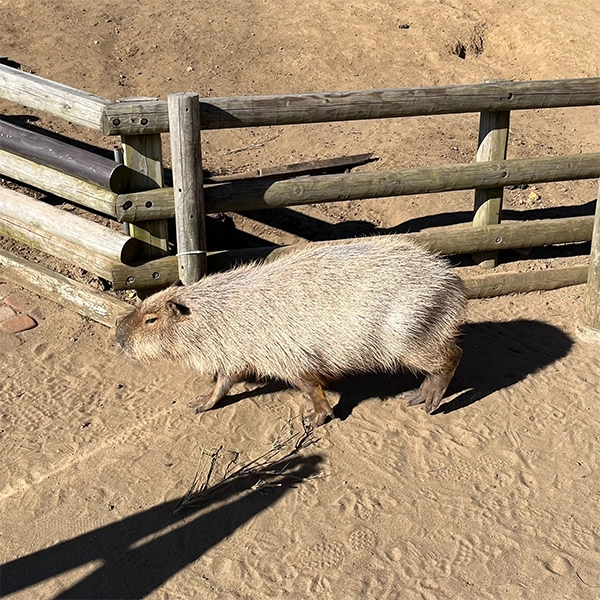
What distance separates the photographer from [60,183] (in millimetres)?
5203

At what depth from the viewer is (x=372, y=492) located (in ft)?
12.8

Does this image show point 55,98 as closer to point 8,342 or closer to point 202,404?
point 8,342

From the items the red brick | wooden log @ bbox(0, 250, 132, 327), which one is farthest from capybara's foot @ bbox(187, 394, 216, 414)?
the red brick

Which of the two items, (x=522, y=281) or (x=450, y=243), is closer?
(x=450, y=243)

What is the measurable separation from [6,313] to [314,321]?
2273 mm

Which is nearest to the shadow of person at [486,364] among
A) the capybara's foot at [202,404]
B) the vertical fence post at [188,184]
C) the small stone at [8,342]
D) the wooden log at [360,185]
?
the capybara's foot at [202,404]

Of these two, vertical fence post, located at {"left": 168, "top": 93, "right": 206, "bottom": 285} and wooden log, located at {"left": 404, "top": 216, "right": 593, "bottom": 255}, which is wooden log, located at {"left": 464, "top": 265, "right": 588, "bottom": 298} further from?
vertical fence post, located at {"left": 168, "top": 93, "right": 206, "bottom": 285}

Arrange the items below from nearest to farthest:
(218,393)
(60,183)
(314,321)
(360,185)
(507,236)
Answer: (314,321), (218,393), (60,183), (360,185), (507,236)

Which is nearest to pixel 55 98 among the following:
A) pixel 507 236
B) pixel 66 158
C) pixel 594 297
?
pixel 66 158

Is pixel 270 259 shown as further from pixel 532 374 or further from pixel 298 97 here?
pixel 532 374

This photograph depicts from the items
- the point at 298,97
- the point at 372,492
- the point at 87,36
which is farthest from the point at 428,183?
the point at 87,36

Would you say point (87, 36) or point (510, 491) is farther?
point (87, 36)

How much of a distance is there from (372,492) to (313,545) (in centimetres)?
47

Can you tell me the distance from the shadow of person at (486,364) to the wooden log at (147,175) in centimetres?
141
